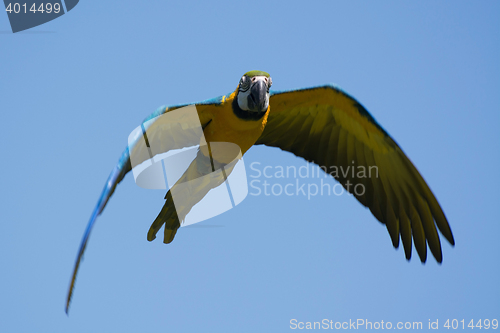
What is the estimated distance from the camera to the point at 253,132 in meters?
6.54

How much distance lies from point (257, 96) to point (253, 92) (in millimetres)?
82

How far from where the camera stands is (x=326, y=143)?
7770 mm

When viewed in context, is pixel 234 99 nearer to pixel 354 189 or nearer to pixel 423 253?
pixel 354 189

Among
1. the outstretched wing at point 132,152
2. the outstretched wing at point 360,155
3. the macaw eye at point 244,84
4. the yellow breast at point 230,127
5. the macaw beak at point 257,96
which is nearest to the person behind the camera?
the outstretched wing at point 132,152

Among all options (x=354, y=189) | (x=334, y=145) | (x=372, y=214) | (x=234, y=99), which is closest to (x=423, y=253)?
(x=372, y=214)

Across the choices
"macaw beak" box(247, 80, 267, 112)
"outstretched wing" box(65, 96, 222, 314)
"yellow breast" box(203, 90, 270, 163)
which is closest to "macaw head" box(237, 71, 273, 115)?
"macaw beak" box(247, 80, 267, 112)

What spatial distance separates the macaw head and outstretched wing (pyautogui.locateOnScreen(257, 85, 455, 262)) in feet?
2.05

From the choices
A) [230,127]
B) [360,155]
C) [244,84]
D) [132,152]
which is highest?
[244,84]

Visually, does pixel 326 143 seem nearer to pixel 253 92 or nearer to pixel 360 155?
pixel 360 155

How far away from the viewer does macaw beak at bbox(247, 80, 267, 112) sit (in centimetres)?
611

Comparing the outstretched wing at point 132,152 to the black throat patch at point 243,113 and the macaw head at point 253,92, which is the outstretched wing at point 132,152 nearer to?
the black throat patch at point 243,113

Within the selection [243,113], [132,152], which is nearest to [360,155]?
[243,113]

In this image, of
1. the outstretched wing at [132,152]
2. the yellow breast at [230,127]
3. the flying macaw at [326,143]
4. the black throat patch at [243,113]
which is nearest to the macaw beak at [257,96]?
the flying macaw at [326,143]

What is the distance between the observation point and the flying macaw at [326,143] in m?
6.40
